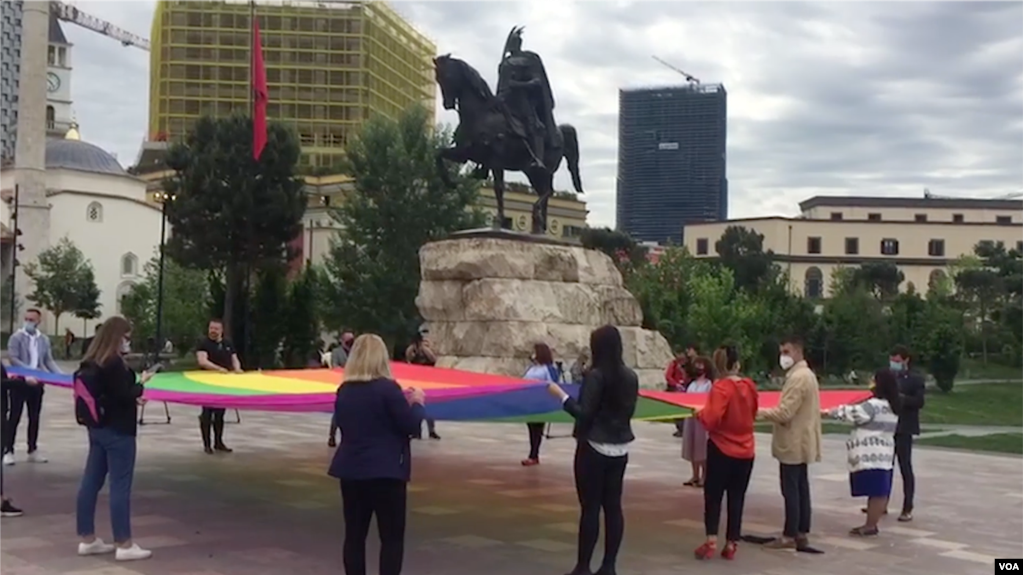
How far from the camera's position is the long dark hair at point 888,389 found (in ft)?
30.3

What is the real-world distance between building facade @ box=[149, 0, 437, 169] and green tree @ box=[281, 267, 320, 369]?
130ft

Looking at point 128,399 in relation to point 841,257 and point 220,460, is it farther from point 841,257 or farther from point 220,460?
point 841,257

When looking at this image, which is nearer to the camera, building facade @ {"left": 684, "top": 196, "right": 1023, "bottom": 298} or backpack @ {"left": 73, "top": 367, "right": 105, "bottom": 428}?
backpack @ {"left": 73, "top": 367, "right": 105, "bottom": 428}

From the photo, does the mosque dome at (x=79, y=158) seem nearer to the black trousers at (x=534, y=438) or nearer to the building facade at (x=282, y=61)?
the building facade at (x=282, y=61)

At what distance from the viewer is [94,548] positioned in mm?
7680

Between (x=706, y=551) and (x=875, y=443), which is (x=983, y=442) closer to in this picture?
(x=875, y=443)

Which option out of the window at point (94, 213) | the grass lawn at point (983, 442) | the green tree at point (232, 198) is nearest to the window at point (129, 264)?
the window at point (94, 213)

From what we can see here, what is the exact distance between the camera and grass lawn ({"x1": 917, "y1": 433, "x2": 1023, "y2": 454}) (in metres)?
18.2

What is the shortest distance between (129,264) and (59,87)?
3892 centimetres

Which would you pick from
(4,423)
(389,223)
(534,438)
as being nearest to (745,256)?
(389,223)

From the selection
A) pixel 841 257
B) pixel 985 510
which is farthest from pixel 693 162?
pixel 985 510

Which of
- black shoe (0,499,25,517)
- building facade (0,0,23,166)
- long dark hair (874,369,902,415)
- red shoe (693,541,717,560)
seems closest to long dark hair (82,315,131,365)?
black shoe (0,499,25,517)

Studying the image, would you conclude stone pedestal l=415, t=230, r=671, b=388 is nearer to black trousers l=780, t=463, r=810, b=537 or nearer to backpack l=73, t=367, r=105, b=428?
black trousers l=780, t=463, r=810, b=537

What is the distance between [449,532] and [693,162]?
527 feet
